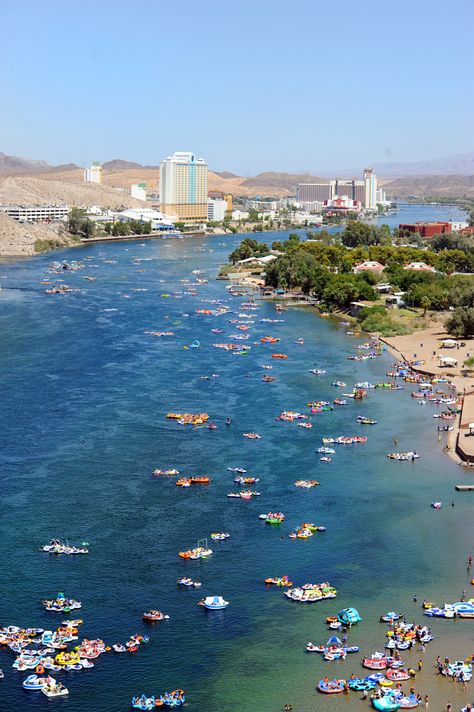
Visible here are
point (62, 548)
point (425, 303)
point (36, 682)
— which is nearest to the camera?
point (36, 682)

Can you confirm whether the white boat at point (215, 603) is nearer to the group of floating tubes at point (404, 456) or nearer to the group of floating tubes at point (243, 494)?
the group of floating tubes at point (243, 494)

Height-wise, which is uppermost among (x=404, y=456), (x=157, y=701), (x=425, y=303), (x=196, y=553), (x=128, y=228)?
(x=128, y=228)

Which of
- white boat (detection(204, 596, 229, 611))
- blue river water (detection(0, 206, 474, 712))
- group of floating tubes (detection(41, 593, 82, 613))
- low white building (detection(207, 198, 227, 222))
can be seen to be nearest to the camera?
blue river water (detection(0, 206, 474, 712))

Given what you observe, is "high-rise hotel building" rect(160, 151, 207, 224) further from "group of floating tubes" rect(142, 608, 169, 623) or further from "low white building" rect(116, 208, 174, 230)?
"group of floating tubes" rect(142, 608, 169, 623)

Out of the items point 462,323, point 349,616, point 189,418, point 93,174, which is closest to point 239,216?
point 93,174

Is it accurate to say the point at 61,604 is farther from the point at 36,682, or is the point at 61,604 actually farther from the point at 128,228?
the point at 128,228

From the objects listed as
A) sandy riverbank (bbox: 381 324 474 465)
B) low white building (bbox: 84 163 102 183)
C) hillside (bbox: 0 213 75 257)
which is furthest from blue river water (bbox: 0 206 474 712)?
low white building (bbox: 84 163 102 183)
